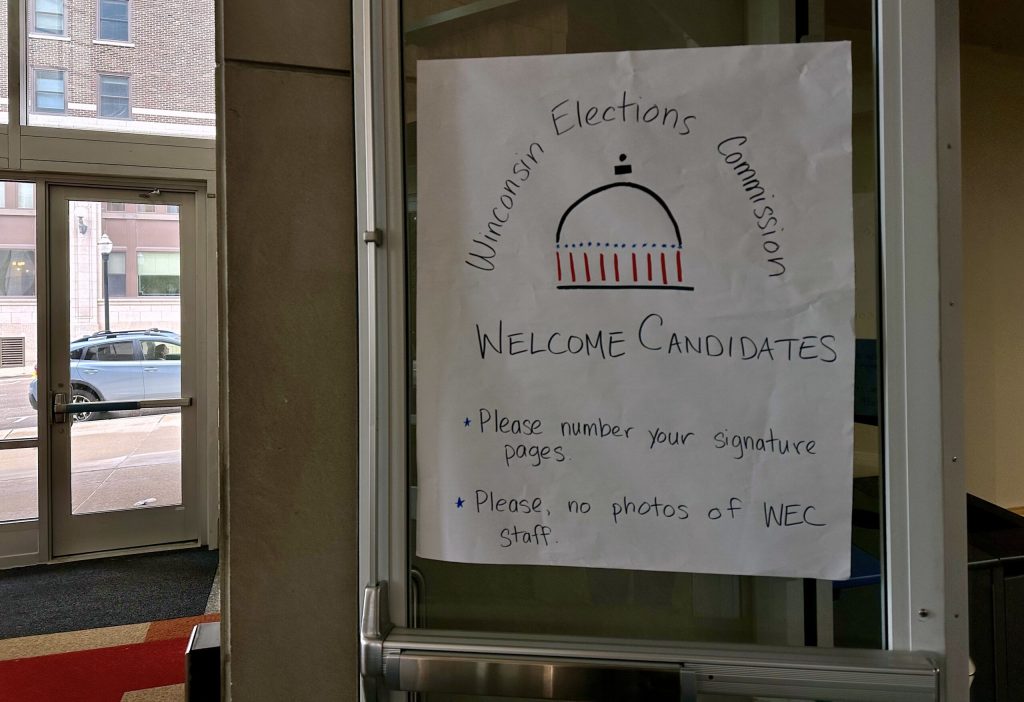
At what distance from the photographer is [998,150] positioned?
338 cm

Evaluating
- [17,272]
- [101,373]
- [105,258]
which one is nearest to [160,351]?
[101,373]

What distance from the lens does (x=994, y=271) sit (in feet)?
11.1

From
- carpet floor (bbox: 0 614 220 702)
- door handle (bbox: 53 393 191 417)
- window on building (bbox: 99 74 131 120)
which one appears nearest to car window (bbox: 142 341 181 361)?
door handle (bbox: 53 393 191 417)

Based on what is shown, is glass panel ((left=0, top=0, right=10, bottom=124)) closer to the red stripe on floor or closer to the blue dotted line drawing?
the red stripe on floor

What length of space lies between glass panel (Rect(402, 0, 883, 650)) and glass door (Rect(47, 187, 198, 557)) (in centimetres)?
343

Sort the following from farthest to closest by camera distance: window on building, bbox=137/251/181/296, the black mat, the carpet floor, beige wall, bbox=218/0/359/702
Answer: window on building, bbox=137/251/181/296, the black mat, the carpet floor, beige wall, bbox=218/0/359/702

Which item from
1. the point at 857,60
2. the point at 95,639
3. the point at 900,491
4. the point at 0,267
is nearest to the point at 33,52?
the point at 0,267

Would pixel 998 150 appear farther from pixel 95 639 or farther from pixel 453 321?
pixel 95 639

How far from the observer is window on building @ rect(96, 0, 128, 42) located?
3570 millimetres

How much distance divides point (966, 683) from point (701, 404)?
55 cm

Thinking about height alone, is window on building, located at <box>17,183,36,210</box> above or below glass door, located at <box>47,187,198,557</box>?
above

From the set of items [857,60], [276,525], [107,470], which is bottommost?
[107,470]

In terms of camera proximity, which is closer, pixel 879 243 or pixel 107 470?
pixel 879 243

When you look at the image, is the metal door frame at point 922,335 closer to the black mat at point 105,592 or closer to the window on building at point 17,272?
the black mat at point 105,592
